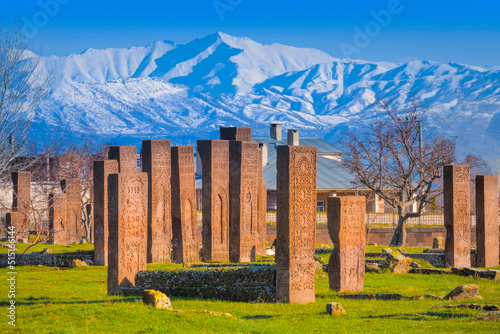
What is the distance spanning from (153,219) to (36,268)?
4.23m

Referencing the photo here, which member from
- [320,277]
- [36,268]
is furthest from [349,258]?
[36,268]

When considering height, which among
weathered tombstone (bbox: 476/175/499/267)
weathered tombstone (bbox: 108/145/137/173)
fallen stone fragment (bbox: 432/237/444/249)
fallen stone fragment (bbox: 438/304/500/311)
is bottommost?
fallen stone fragment (bbox: 432/237/444/249)

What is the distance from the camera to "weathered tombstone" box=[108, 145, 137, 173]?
25.4 metres

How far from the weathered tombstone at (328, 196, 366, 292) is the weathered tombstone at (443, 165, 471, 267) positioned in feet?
20.1

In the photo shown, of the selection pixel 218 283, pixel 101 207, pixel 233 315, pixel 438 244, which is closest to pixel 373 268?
pixel 218 283

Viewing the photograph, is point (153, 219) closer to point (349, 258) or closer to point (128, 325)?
point (349, 258)

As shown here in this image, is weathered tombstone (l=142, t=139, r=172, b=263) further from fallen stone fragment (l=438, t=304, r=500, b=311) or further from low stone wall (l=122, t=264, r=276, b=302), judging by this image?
fallen stone fragment (l=438, t=304, r=500, b=311)

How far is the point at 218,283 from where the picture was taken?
1513cm

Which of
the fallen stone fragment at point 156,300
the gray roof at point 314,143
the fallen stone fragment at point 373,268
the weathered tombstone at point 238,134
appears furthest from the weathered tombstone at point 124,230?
the gray roof at point 314,143

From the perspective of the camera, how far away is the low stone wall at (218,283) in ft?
49.1

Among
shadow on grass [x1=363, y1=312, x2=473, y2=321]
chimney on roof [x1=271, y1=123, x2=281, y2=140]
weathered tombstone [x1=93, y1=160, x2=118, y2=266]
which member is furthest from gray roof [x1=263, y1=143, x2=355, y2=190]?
shadow on grass [x1=363, y1=312, x2=473, y2=321]

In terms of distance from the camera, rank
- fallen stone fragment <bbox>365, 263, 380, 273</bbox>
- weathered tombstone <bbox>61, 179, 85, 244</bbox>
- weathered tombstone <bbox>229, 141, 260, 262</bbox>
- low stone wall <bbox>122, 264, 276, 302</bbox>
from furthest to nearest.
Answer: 1. weathered tombstone <bbox>61, 179, 85, 244</bbox>
2. weathered tombstone <bbox>229, 141, 260, 262</bbox>
3. fallen stone fragment <bbox>365, 263, 380, 273</bbox>
4. low stone wall <bbox>122, 264, 276, 302</bbox>

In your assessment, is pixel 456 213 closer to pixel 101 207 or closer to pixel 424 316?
pixel 424 316

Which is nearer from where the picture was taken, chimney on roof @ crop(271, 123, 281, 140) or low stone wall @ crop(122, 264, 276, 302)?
low stone wall @ crop(122, 264, 276, 302)
